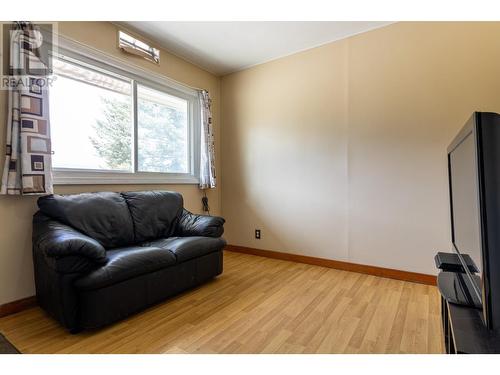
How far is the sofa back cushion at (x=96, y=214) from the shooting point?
6.42ft

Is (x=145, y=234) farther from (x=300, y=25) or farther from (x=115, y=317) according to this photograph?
(x=300, y=25)

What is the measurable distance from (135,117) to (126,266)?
5.75 ft

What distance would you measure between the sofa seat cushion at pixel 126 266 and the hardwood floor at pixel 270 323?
33 centimetres

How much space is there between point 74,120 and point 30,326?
1.71 metres

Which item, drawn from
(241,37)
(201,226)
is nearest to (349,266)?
(201,226)

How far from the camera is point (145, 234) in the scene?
245 cm

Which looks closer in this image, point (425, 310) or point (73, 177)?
point (425, 310)

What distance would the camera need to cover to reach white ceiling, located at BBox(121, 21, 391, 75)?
2590 mm

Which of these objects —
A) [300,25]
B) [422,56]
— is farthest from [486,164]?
[300,25]

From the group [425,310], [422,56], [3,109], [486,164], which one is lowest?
[425,310]

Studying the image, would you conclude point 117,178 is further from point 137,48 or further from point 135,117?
point 137,48

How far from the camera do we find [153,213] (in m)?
2.57

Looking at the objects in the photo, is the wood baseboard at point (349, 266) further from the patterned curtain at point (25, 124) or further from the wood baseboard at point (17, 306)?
the patterned curtain at point (25, 124)

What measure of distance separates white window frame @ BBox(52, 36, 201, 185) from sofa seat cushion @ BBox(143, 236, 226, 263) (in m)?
0.82
